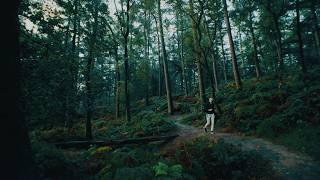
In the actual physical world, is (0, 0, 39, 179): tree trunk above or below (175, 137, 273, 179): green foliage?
above

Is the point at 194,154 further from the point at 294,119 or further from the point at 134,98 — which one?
the point at 134,98

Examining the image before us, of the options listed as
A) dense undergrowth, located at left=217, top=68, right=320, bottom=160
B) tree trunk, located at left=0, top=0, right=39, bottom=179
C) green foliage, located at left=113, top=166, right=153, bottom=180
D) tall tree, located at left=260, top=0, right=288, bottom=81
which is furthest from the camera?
tall tree, located at left=260, top=0, right=288, bottom=81

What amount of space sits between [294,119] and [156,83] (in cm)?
4443

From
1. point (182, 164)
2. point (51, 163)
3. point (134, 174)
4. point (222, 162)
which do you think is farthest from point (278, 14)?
point (51, 163)

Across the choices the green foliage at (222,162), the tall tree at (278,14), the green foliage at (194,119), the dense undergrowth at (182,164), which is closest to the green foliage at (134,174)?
the dense undergrowth at (182,164)

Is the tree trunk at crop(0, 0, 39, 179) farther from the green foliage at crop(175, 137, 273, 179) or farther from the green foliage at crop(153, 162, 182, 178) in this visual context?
the green foliage at crop(175, 137, 273, 179)

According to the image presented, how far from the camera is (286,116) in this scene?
11953 millimetres

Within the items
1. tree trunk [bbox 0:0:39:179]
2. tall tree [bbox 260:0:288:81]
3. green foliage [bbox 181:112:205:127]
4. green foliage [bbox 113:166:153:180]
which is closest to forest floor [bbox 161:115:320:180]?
green foliage [bbox 113:166:153:180]

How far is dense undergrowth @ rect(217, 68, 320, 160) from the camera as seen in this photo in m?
9.92

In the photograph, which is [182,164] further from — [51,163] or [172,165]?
[51,163]

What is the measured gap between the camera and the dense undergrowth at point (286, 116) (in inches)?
391

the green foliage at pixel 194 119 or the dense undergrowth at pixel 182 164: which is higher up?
the green foliage at pixel 194 119

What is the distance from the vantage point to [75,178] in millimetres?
8125

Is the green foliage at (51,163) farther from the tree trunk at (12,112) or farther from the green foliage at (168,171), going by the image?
the tree trunk at (12,112)
